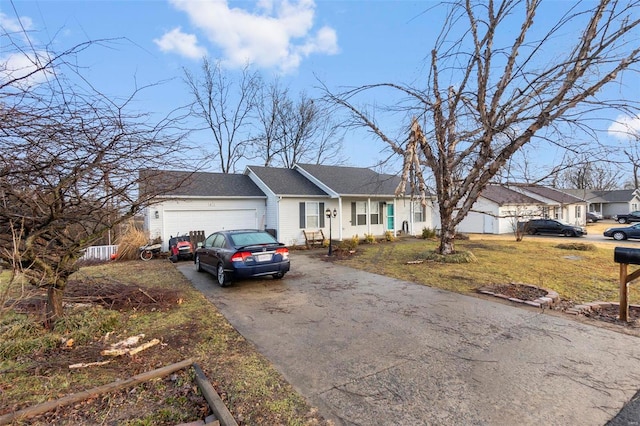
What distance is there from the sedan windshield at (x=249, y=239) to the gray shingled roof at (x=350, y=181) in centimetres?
865

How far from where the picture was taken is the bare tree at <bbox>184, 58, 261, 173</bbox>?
28172 mm

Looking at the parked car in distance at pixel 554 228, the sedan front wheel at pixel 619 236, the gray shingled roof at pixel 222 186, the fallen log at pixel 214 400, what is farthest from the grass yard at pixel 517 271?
the parked car in distance at pixel 554 228

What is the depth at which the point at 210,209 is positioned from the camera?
15258 millimetres

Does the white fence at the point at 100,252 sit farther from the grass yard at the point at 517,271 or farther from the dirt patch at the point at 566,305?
the dirt patch at the point at 566,305

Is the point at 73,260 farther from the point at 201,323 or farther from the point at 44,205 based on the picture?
the point at 201,323

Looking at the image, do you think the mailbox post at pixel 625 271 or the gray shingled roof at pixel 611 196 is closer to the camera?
the mailbox post at pixel 625 271

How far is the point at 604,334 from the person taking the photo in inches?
177

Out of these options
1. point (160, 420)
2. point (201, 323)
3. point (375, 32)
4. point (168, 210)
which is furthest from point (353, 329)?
point (168, 210)

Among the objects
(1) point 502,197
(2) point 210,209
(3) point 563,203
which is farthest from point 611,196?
(2) point 210,209

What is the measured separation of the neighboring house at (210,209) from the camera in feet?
46.3

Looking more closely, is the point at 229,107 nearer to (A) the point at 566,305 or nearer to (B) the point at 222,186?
(B) the point at 222,186

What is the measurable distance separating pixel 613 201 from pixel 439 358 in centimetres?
6193

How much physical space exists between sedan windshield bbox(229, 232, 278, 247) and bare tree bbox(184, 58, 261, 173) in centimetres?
2128

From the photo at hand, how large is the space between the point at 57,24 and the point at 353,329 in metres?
4.88
